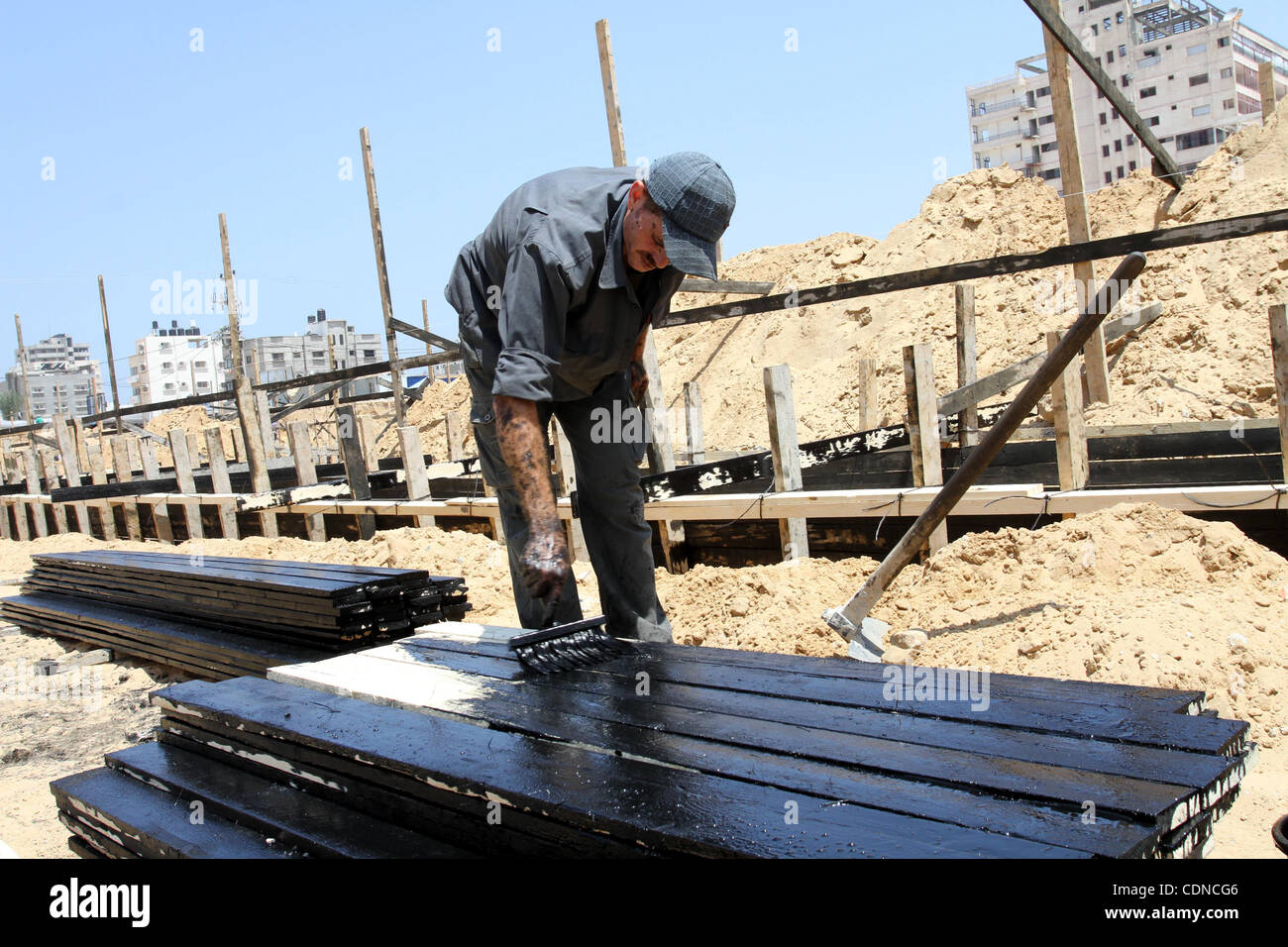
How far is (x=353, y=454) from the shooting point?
31.9 ft

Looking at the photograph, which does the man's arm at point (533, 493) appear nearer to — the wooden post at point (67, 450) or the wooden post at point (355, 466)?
the wooden post at point (355, 466)

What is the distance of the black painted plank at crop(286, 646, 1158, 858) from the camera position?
4.94ft

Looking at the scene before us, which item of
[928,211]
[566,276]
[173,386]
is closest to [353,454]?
[566,276]

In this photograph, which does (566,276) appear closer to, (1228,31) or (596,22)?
Answer: (596,22)

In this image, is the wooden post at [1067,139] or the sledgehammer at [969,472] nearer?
the sledgehammer at [969,472]

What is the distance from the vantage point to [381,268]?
11.6m

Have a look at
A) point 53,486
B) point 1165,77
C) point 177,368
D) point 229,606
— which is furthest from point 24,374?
point 177,368

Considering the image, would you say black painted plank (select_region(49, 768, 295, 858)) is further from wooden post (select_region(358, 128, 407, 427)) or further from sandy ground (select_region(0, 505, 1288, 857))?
wooden post (select_region(358, 128, 407, 427))

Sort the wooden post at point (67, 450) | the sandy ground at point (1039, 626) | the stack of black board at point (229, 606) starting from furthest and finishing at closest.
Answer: the wooden post at point (67, 450), the stack of black board at point (229, 606), the sandy ground at point (1039, 626)

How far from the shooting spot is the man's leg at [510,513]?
3539 millimetres

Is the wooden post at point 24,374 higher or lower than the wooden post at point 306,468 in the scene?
higher

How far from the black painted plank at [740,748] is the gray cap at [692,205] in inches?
49.5

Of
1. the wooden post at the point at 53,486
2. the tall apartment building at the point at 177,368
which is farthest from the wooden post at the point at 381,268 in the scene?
the tall apartment building at the point at 177,368

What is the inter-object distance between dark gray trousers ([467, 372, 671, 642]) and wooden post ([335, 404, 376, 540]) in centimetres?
588
